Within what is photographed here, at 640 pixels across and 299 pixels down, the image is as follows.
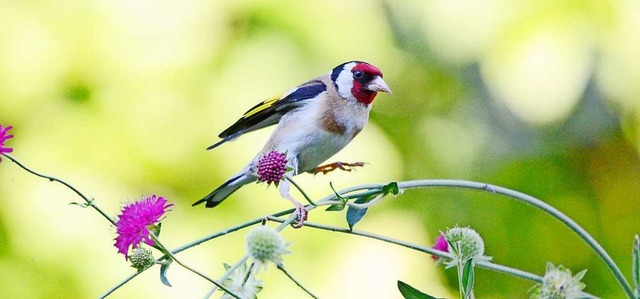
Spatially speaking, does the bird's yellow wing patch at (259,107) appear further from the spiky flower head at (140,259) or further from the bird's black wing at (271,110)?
the spiky flower head at (140,259)

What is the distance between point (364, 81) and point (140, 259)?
95cm

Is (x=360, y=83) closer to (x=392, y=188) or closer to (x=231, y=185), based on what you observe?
(x=231, y=185)

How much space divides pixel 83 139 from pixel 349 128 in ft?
3.77

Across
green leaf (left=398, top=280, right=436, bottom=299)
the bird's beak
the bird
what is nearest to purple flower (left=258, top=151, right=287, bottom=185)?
green leaf (left=398, top=280, right=436, bottom=299)

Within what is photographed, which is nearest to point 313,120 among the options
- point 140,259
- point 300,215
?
point 300,215

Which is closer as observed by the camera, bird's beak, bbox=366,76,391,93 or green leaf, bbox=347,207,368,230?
green leaf, bbox=347,207,368,230

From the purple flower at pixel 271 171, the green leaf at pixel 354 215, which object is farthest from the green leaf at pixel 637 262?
the purple flower at pixel 271 171

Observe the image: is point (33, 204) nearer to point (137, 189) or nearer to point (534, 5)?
point (137, 189)

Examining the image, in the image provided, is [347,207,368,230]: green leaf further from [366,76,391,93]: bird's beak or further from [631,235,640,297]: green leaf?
[366,76,391,93]: bird's beak

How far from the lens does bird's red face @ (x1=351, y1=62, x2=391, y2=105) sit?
192 centimetres

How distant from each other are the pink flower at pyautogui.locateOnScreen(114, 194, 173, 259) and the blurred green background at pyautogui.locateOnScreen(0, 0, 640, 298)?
1.44 m

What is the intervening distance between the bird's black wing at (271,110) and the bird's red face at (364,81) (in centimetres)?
8

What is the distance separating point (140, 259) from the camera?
1078 mm

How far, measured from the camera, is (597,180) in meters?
2.91
